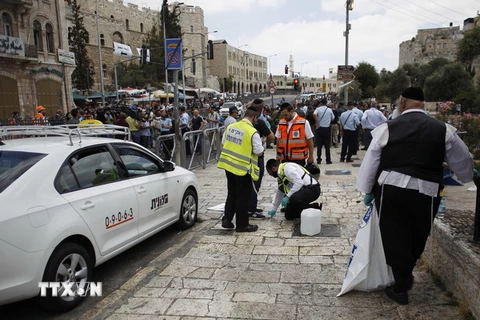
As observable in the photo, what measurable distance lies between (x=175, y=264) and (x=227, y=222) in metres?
1.35

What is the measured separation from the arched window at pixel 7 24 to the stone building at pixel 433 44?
63205 millimetres

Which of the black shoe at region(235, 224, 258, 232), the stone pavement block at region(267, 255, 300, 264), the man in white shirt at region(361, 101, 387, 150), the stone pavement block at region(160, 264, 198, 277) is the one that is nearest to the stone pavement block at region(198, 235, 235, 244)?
the black shoe at region(235, 224, 258, 232)

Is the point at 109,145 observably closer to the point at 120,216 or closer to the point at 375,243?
the point at 120,216

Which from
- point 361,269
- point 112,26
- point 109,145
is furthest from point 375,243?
point 112,26

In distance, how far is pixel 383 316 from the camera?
323 cm

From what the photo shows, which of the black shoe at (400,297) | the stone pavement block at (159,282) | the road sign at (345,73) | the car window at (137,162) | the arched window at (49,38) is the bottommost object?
the stone pavement block at (159,282)

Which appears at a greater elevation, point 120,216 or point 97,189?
point 97,189

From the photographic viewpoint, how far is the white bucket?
5383 millimetres

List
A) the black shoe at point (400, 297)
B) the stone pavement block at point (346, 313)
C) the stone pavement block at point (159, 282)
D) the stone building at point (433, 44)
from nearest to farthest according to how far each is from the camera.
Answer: the stone pavement block at point (346, 313)
the black shoe at point (400, 297)
the stone pavement block at point (159, 282)
the stone building at point (433, 44)

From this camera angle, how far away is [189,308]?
3.51m

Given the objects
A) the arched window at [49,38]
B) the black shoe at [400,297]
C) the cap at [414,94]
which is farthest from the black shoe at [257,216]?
the arched window at [49,38]

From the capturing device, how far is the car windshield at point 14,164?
10.7ft

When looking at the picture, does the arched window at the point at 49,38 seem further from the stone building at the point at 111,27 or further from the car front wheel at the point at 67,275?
the car front wheel at the point at 67,275

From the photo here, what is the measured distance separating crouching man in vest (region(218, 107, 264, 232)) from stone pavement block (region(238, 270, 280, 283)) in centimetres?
139
